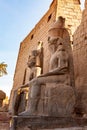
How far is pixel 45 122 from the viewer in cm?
245

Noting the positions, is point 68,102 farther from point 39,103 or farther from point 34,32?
point 34,32

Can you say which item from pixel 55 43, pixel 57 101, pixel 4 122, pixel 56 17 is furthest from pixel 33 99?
pixel 56 17

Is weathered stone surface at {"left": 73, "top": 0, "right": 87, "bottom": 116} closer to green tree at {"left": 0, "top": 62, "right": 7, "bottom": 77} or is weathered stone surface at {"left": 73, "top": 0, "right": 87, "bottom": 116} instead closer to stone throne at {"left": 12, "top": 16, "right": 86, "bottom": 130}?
stone throne at {"left": 12, "top": 16, "right": 86, "bottom": 130}

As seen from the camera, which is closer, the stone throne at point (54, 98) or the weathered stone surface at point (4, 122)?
the stone throne at point (54, 98)

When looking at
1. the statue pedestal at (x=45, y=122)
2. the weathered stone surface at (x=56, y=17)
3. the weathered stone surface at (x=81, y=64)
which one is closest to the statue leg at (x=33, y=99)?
the statue pedestal at (x=45, y=122)

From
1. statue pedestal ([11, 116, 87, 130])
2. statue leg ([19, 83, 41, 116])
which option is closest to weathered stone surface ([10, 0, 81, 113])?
statue leg ([19, 83, 41, 116])

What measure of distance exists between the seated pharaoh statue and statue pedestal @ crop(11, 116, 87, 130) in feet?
0.80

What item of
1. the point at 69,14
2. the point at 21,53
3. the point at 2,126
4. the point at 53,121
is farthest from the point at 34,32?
the point at 53,121

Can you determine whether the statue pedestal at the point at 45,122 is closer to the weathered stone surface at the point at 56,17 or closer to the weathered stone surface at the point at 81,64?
the weathered stone surface at the point at 81,64

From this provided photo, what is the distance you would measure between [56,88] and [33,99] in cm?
40

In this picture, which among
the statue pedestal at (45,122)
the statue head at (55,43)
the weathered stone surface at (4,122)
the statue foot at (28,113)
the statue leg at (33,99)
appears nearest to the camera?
the statue pedestal at (45,122)

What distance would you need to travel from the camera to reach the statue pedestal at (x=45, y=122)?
2.41 meters

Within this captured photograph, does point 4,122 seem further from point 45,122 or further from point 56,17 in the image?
point 56,17

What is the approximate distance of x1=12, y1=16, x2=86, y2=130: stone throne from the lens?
97.7 inches
